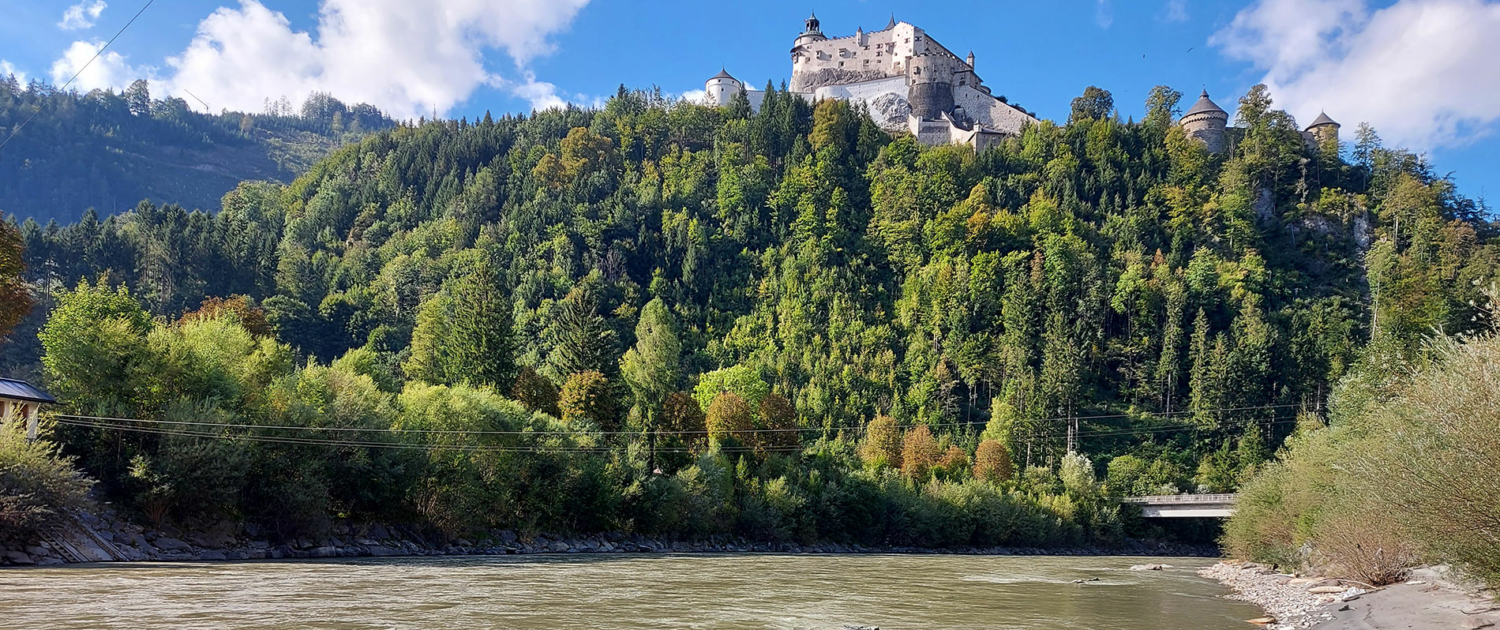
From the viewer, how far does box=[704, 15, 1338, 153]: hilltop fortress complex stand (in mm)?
156500

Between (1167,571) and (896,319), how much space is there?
7311 centimetres

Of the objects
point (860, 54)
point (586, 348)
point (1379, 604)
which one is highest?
point (860, 54)

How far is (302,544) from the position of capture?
42.3 m

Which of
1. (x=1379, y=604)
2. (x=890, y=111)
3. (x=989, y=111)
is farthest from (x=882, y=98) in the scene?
(x=1379, y=604)

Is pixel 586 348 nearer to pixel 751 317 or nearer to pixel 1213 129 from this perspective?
pixel 751 317

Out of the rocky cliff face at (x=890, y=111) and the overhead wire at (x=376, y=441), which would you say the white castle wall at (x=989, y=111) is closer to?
the rocky cliff face at (x=890, y=111)

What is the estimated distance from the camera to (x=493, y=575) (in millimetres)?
36062

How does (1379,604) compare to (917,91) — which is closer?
(1379,604)

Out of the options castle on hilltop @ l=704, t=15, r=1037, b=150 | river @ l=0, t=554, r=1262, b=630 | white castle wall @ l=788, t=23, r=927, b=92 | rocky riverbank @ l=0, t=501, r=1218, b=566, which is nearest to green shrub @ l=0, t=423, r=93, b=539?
rocky riverbank @ l=0, t=501, r=1218, b=566

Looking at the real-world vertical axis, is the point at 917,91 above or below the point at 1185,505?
above

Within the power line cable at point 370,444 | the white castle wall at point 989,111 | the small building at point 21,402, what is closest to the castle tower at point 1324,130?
the white castle wall at point 989,111

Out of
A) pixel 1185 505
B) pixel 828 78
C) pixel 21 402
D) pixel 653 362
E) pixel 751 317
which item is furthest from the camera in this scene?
pixel 828 78

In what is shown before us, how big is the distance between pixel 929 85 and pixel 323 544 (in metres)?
139

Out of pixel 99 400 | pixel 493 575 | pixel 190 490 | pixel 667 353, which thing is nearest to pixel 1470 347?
pixel 493 575
